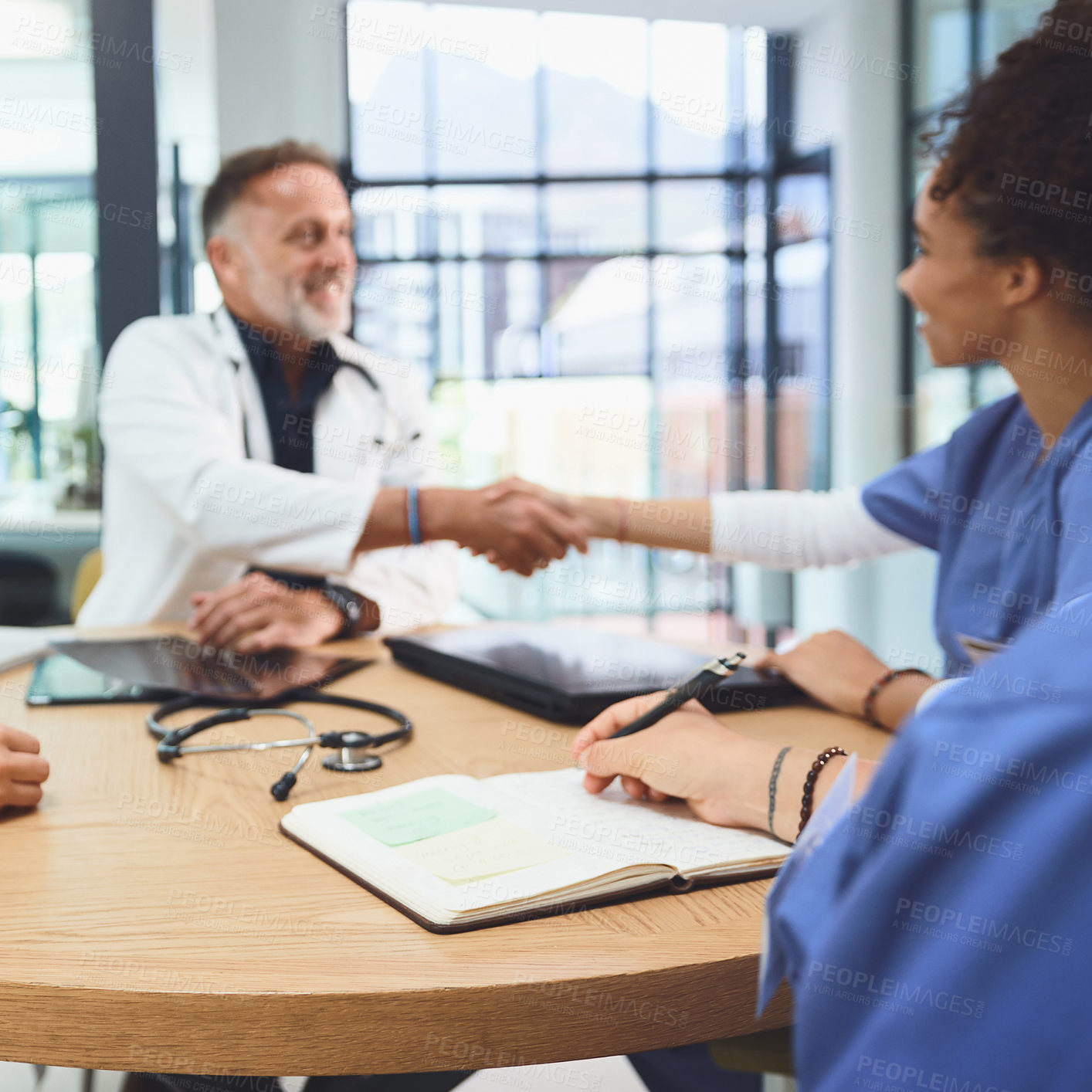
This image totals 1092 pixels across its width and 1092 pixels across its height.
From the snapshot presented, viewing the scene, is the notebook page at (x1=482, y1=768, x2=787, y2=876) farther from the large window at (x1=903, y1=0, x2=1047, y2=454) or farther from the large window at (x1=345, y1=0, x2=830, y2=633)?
the large window at (x1=345, y1=0, x2=830, y2=633)

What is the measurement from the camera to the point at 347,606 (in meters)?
1.78

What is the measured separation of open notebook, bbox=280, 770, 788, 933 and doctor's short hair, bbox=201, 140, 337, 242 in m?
1.88

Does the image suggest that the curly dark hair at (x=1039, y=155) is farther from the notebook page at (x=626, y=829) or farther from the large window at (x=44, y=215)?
the large window at (x=44, y=215)

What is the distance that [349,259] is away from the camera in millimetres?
2514

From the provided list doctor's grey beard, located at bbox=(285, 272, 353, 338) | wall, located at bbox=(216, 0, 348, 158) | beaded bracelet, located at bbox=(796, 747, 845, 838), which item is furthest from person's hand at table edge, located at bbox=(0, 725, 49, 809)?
wall, located at bbox=(216, 0, 348, 158)

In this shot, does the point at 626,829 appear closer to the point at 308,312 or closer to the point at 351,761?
the point at 351,761

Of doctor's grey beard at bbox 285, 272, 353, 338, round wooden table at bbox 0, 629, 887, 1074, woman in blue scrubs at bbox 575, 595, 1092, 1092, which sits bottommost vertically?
round wooden table at bbox 0, 629, 887, 1074

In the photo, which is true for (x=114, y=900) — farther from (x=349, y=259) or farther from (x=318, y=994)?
(x=349, y=259)

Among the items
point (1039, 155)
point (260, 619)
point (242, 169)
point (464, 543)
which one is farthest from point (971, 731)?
point (242, 169)

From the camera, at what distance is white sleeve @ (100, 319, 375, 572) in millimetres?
1791

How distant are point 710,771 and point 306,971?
1.17 ft

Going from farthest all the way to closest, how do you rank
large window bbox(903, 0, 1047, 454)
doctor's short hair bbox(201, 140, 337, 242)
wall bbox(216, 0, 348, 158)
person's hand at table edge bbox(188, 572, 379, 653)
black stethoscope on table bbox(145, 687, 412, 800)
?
wall bbox(216, 0, 348, 158)
large window bbox(903, 0, 1047, 454)
doctor's short hair bbox(201, 140, 337, 242)
person's hand at table edge bbox(188, 572, 379, 653)
black stethoscope on table bbox(145, 687, 412, 800)

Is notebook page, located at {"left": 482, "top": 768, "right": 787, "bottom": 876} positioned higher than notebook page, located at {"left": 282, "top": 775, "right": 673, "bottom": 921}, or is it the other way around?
notebook page, located at {"left": 282, "top": 775, "right": 673, "bottom": 921}

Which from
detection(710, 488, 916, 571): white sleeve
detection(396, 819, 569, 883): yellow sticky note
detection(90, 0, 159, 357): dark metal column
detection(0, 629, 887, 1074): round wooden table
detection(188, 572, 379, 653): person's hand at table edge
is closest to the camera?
detection(0, 629, 887, 1074): round wooden table
